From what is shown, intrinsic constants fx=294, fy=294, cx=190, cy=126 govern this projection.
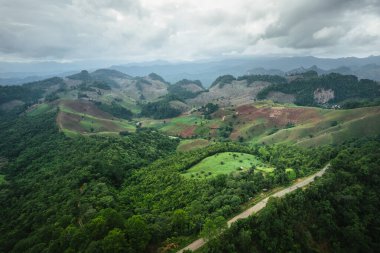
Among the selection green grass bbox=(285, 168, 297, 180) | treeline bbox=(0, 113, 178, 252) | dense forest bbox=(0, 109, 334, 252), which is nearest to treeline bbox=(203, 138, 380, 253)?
green grass bbox=(285, 168, 297, 180)

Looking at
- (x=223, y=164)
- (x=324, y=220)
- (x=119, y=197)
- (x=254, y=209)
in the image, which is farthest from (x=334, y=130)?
(x=119, y=197)

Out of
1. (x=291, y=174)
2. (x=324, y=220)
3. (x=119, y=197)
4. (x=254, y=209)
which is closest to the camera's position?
(x=324, y=220)

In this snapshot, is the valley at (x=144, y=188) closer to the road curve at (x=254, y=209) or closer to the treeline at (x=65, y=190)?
the treeline at (x=65, y=190)

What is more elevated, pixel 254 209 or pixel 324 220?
pixel 254 209

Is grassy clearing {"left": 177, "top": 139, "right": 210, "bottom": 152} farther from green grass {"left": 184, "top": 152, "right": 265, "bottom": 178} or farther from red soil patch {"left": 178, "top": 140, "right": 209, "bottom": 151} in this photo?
green grass {"left": 184, "top": 152, "right": 265, "bottom": 178}

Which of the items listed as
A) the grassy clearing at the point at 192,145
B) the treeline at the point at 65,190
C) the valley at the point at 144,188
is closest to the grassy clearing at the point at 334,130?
the valley at the point at 144,188

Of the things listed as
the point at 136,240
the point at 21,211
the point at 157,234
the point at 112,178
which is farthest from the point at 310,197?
the point at 21,211

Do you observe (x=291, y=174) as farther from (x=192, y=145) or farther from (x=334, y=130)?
(x=192, y=145)
